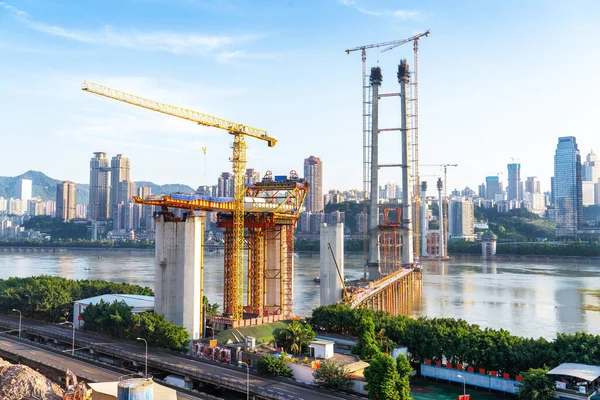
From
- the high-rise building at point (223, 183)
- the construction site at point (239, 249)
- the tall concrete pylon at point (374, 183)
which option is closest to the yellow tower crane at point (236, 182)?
the construction site at point (239, 249)

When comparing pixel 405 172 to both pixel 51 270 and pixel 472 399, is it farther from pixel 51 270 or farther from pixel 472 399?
pixel 51 270

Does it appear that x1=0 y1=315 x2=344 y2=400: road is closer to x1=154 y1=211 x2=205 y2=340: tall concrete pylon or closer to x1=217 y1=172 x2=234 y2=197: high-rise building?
x1=154 y1=211 x2=205 y2=340: tall concrete pylon

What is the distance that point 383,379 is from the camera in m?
20.8

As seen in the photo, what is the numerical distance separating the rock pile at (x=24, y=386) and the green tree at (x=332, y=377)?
998cm

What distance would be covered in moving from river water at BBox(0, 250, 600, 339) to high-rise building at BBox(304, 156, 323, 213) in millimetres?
87349

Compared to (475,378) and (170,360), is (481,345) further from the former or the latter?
(170,360)

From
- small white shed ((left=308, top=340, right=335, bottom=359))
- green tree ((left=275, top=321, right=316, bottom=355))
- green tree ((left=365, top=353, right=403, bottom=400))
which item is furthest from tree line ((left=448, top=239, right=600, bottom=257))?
green tree ((left=365, top=353, right=403, bottom=400))

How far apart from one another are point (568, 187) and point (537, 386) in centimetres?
15596

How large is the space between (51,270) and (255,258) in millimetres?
60766

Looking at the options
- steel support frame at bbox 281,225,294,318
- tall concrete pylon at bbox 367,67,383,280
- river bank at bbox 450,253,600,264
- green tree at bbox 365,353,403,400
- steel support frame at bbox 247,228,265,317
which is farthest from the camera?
river bank at bbox 450,253,600,264

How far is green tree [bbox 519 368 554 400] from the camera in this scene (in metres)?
20.9

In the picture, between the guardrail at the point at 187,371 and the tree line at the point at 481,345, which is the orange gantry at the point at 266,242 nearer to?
the guardrail at the point at 187,371

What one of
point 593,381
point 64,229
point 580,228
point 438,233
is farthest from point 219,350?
point 64,229

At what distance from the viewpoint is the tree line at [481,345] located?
23891 millimetres
